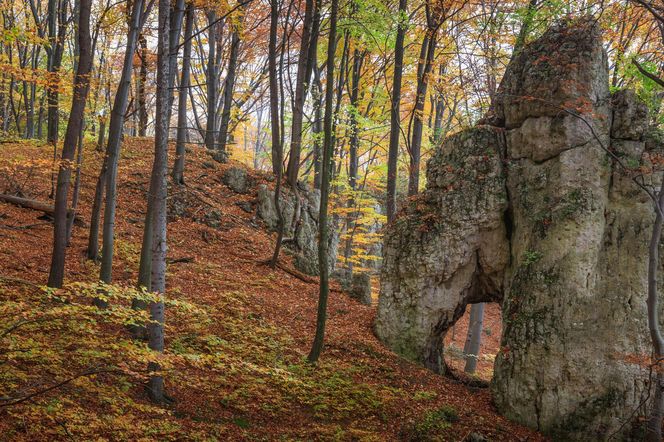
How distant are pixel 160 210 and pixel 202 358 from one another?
2667 mm

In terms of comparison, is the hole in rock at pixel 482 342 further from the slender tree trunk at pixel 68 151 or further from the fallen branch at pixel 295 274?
the slender tree trunk at pixel 68 151

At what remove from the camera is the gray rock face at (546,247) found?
8422mm

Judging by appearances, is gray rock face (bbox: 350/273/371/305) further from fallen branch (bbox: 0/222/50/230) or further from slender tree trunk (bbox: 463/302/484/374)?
fallen branch (bbox: 0/222/50/230)

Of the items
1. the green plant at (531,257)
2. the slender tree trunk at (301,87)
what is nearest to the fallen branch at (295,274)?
the slender tree trunk at (301,87)

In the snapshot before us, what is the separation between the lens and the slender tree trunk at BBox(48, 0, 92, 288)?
26.1 ft

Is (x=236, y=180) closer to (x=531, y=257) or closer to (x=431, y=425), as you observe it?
(x=531, y=257)

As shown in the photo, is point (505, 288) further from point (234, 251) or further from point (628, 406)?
point (234, 251)

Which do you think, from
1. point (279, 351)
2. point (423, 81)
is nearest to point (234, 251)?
point (279, 351)

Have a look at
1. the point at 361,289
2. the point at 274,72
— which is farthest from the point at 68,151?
the point at 361,289

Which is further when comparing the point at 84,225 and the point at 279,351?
the point at 84,225

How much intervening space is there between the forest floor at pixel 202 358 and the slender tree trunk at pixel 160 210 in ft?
0.93

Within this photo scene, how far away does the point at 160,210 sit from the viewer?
22.7 ft

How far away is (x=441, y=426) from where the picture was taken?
310 inches

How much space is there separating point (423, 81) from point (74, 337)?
11665mm
